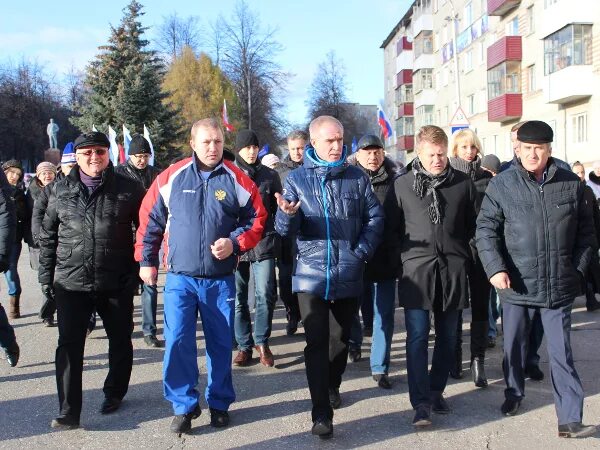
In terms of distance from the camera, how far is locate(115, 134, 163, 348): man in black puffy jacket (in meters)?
6.86

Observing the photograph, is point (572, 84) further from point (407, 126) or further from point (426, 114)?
point (407, 126)

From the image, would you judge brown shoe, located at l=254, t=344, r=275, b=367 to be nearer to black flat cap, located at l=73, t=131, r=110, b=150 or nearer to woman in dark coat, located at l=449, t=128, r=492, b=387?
woman in dark coat, located at l=449, t=128, r=492, b=387

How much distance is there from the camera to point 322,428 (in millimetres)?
4316

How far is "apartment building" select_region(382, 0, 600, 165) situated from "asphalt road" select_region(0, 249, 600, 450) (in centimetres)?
1625

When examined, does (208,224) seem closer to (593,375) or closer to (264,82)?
(593,375)

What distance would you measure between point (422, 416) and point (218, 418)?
144cm

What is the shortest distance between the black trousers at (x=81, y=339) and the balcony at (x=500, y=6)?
34.3 meters

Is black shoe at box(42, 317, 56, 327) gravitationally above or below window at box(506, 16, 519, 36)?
below

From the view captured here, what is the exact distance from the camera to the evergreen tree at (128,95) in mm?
32250

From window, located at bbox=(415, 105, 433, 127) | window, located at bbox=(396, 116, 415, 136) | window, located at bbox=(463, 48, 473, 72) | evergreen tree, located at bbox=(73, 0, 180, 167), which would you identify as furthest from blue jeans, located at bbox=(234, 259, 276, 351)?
window, located at bbox=(396, 116, 415, 136)

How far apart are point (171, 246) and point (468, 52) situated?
42777 mm

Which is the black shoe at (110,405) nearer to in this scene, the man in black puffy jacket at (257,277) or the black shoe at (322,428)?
the man in black puffy jacket at (257,277)

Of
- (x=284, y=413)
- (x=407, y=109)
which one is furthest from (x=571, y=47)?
(x=407, y=109)

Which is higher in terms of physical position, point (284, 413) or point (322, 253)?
point (322, 253)
